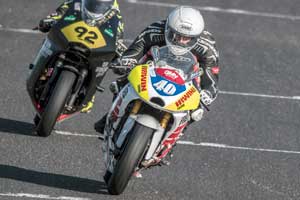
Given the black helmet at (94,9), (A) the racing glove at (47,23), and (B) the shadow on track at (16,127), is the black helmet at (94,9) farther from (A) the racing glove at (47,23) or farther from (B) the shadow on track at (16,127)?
(B) the shadow on track at (16,127)

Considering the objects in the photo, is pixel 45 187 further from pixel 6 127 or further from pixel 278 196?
pixel 278 196

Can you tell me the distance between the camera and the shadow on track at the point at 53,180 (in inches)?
386

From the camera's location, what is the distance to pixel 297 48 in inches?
666

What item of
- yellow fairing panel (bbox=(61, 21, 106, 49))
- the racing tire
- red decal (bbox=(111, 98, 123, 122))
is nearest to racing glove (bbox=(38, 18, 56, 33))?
yellow fairing panel (bbox=(61, 21, 106, 49))

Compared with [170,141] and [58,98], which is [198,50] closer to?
[170,141]

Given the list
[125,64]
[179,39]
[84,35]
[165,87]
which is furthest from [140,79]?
[84,35]

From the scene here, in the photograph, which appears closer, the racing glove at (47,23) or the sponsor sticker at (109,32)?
the sponsor sticker at (109,32)

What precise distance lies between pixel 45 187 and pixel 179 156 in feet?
7.12

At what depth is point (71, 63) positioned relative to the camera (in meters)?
10.4

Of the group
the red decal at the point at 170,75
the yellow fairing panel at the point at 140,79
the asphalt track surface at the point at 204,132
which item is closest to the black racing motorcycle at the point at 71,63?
the asphalt track surface at the point at 204,132

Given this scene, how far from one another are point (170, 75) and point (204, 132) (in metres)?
3.50

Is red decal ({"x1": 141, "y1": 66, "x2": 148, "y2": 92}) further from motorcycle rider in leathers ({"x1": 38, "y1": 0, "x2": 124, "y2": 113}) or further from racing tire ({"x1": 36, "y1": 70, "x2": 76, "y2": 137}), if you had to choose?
motorcycle rider in leathers ({"x1": 38, "y1": 0, "x2": 124, "y2": 113})

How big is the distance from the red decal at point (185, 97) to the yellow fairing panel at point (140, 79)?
34 centimetres

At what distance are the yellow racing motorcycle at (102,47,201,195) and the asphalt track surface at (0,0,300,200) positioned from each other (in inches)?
32.3
